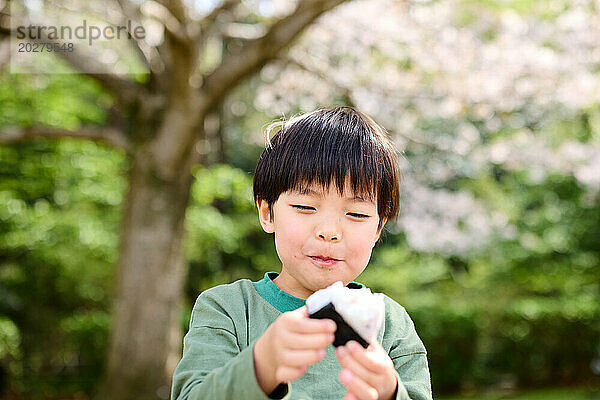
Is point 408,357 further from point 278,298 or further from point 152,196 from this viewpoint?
point 152,196

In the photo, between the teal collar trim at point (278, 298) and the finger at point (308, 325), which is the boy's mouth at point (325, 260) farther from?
the finger at point (308, 325)

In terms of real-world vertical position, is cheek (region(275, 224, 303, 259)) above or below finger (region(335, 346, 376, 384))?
above

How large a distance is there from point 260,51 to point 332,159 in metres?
5.01

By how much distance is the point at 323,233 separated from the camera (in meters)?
1.43

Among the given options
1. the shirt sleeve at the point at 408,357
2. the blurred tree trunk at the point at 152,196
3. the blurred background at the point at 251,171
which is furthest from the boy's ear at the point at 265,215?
the blurred tree trunk at the point at 152,196

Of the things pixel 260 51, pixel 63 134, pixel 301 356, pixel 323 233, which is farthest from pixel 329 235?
pixel 63 134

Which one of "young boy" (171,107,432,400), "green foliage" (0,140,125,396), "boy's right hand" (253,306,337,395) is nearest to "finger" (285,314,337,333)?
"boy's right hand" (253,306,337,395)

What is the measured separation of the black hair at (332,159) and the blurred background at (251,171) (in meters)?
4.38

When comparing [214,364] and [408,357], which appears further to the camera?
[408,357]

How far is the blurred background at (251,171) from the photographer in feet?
22.9

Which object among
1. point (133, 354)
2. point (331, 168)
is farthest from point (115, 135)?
point (331, 168)

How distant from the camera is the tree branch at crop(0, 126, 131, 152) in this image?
683 centimetres

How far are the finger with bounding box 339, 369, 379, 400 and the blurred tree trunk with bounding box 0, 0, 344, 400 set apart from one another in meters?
5.66

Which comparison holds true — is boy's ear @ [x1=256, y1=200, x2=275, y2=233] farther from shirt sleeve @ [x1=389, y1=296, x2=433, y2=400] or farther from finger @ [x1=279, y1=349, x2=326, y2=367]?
finger @ [x1=279, y1=349, x2=326, y2=367]
